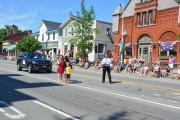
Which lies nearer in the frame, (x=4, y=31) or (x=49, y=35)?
(x=49, y=35)

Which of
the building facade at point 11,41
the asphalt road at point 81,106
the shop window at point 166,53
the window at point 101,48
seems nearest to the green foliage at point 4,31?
the building facade at point 11,41

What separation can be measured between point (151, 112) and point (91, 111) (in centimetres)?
174

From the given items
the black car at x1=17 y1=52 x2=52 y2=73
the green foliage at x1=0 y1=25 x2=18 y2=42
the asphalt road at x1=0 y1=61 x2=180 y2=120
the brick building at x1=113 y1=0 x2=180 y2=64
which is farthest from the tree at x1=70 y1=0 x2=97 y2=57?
the green foliage at x1=0 y1=25 x2=18 y2=42

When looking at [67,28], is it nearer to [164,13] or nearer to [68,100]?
[164,13]

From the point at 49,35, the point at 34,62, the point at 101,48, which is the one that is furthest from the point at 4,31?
the point at 34,62

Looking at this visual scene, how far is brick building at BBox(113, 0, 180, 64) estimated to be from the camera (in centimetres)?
4003

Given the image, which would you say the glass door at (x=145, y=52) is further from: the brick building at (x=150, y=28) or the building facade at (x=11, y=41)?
the building facade at (x=11, y=41)

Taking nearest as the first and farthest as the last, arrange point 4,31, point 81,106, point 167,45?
point 81,106, point 167,45, point 4,31

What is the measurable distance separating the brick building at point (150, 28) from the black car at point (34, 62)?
1605cm

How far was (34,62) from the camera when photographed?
1075 inches

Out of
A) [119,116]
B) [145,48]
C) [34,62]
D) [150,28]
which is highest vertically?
[150,28]

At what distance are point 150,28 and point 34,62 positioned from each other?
20.1 meters

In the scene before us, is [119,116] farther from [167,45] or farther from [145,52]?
[145,52]

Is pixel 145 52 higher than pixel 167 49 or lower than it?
lower
